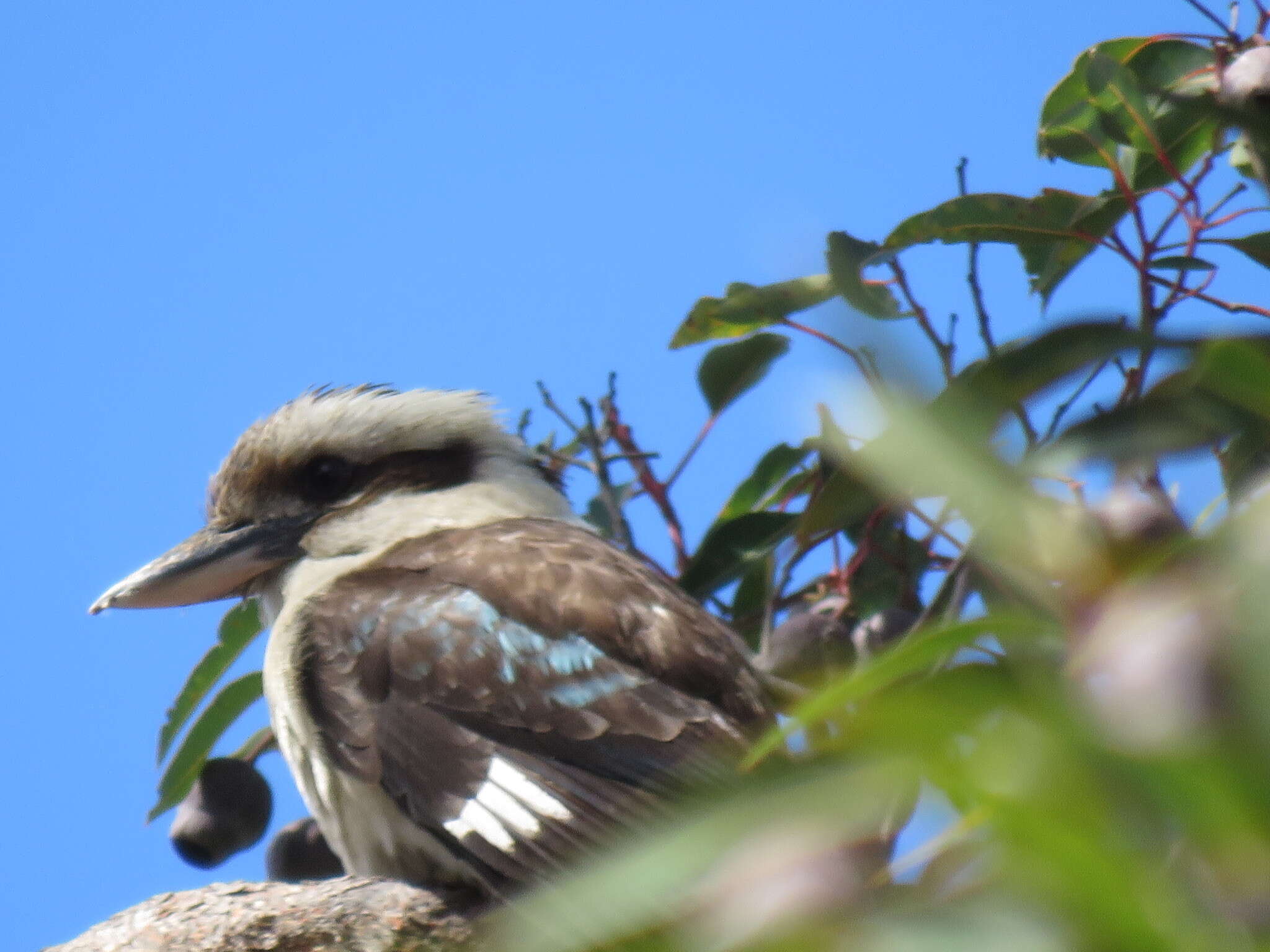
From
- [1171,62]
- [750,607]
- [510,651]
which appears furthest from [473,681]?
[1171,62]

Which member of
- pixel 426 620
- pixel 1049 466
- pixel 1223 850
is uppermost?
pixel 426 620

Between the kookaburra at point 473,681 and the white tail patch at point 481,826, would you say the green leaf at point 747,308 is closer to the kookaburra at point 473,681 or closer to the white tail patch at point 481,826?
the kookaburra at point 473,681

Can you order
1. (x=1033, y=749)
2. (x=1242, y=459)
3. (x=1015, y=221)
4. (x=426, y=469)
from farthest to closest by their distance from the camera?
Result: (x=426, y=469)
(x=1015, y=221)
(x=1242, y=459)
(x=1033, y=749)

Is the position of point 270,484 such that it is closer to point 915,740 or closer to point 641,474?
point 641,474

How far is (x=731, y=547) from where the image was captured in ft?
8.29

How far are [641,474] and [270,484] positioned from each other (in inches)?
27.7

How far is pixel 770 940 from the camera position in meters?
0.63

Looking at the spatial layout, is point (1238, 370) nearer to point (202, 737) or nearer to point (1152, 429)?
point (1152, 429)

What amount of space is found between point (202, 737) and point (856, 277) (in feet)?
4.61

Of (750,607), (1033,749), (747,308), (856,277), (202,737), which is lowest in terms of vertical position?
(1033,749)

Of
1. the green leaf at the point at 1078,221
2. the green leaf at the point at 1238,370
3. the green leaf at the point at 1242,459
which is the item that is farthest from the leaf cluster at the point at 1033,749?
the green leaf at the point at 1078,221

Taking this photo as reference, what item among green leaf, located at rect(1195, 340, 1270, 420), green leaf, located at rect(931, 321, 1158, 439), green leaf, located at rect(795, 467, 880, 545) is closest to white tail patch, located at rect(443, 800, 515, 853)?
green leaf, located at rect(795, 467, 880, 545)

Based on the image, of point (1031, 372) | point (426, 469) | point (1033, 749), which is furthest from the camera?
point (426, 469)

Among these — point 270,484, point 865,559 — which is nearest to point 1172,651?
point 865,559
